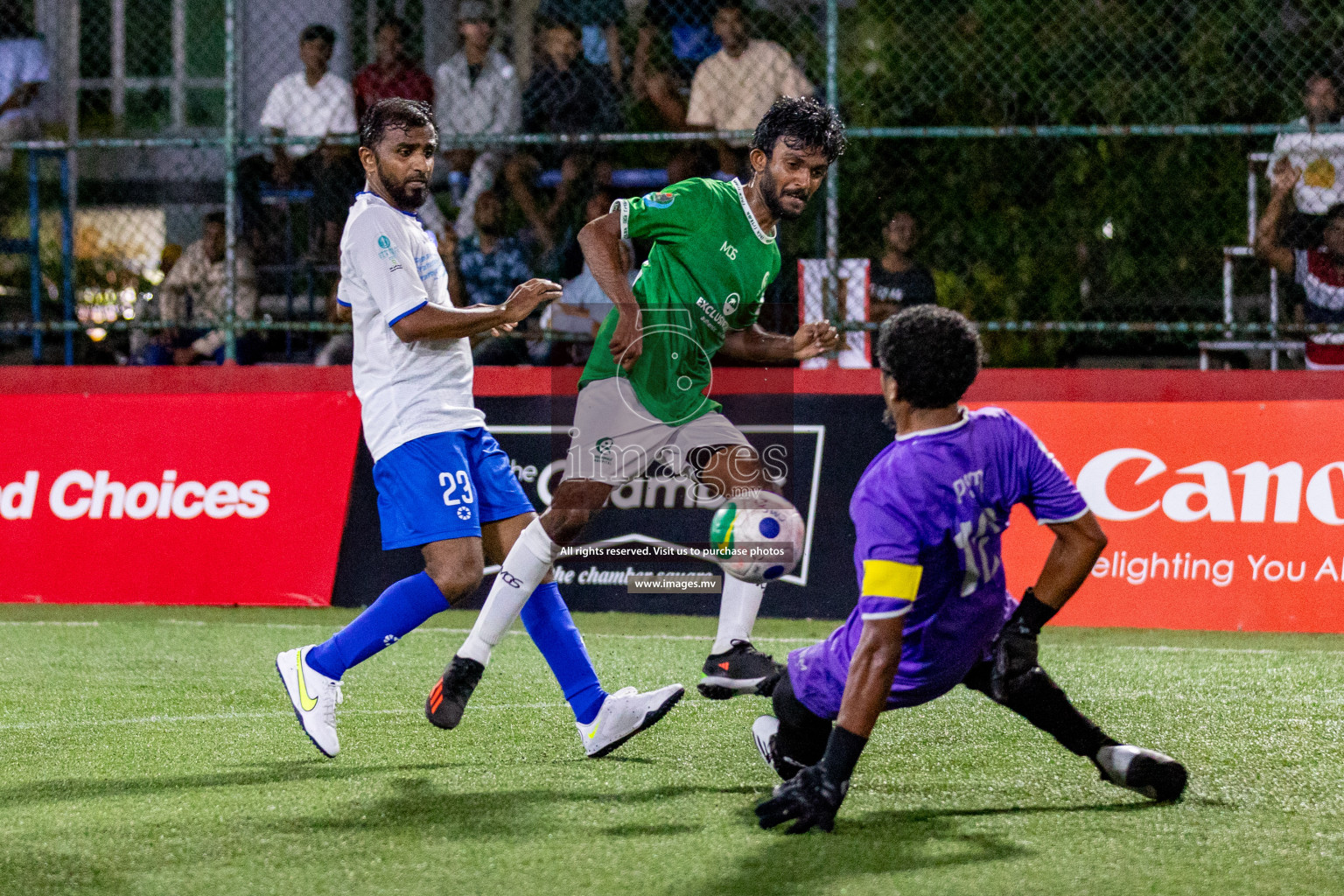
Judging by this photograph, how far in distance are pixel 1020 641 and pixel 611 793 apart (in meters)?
1.22

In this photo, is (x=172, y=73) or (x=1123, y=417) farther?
(x=172, y=73)

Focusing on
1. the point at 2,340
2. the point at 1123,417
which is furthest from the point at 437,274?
the point at 2,340

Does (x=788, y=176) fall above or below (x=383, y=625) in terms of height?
above

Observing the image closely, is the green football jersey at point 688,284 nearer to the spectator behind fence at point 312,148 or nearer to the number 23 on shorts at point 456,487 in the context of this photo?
the number 23 on shorts at point 456,487

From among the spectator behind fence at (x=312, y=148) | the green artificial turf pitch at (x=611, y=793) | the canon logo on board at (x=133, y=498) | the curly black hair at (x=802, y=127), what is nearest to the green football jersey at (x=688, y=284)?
the curly black hair at (x=802, y=127)

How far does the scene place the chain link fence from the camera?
9.43 meters

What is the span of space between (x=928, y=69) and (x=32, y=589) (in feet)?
23.4

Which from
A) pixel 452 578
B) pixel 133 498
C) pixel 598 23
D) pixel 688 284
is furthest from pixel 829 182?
pixel 452 578

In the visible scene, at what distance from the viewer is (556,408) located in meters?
8.41

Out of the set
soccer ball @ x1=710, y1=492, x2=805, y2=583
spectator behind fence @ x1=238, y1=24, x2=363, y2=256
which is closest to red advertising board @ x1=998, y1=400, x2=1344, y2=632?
soccer ball @ x1=710, y1=492, x2=805, y2=583

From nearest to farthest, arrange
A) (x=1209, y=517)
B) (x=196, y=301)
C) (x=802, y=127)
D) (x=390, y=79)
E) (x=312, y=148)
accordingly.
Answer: (x=802, y=127) < (x=1209, y=517) < (x=312, y=148) < (x=196, y=301) < (x=390, y=79)

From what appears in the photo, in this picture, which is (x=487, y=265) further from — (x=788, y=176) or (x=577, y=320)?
(x=788, y=176)

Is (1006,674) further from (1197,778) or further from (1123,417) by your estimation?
(1123,417)

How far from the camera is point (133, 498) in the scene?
8.51 m
